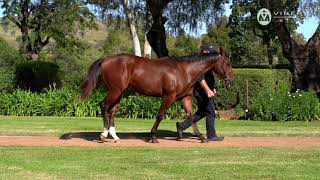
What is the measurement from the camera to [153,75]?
492 inches

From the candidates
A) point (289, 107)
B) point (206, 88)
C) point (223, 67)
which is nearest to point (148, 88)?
point (206, 88)

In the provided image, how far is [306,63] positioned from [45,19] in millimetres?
27209

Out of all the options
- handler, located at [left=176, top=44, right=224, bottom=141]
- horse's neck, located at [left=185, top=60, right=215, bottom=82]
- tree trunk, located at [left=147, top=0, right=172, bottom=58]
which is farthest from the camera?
tree trunk, located at [left=147, top=0, right=172, bottom=58]

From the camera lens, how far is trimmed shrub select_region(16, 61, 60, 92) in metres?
26.4

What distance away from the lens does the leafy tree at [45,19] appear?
44.8 metres

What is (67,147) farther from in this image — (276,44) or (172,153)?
(276,44)

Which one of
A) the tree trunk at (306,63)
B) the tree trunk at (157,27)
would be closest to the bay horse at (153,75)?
the tree trunk at (306,63)

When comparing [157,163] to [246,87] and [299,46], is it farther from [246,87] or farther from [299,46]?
[299,46]

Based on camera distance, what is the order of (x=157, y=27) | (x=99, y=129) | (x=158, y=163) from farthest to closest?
(x=157, y=27) → (x=99, y=129) → (x=158, y=163)

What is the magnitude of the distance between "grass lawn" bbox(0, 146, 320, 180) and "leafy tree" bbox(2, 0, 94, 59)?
34.2 meters

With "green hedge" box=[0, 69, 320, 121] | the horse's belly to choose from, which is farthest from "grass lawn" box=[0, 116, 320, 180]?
"green hedge" box=[0, 69, 320, 121]

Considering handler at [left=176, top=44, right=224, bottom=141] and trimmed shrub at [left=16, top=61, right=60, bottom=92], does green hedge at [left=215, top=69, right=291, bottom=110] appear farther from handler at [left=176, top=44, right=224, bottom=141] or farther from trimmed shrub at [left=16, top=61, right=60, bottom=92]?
handler at [left=176, top=44, right=224, bottom=141]

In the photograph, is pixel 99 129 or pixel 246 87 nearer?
pixel 99 129

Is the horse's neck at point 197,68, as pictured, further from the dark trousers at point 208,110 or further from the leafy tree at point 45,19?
the leafy tree at point 45,19
